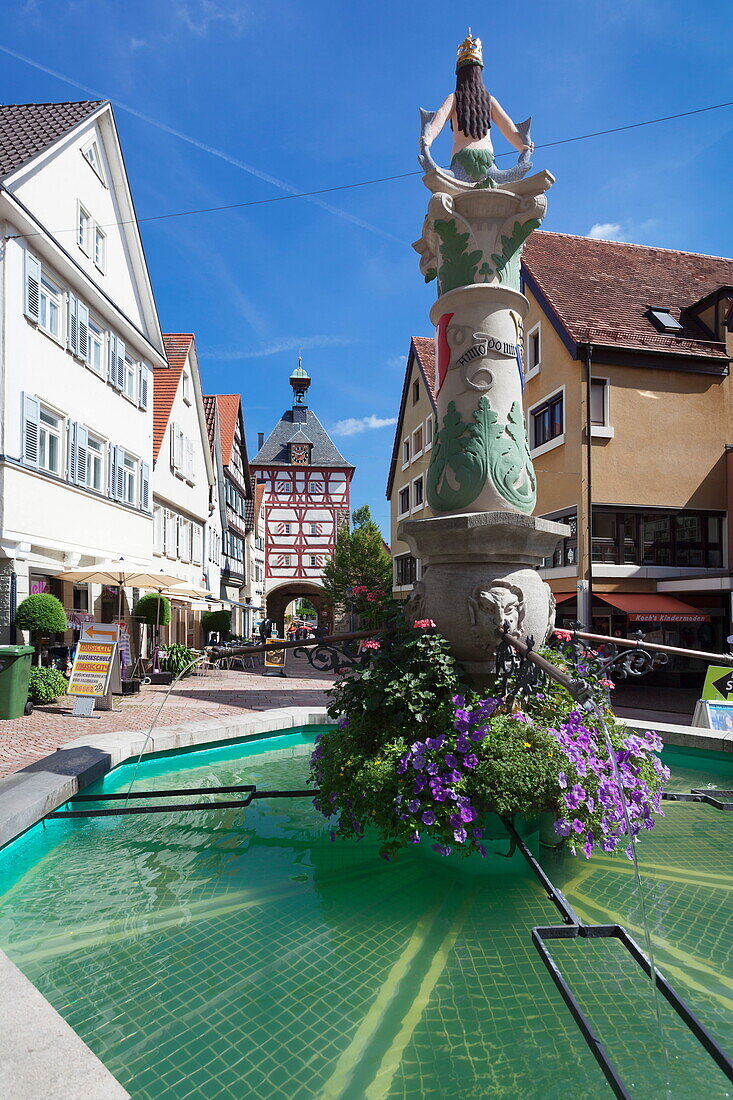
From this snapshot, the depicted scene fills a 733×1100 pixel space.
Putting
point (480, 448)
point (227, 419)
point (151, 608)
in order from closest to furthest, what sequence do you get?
point (480, 448), point (151, 608), point (227, 419)

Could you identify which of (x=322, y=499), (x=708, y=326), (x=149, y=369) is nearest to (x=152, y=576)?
(x=149, y=369)

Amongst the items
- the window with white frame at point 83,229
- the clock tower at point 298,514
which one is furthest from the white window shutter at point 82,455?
the clock tower at point 298,514

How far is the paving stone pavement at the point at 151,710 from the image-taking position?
747cm

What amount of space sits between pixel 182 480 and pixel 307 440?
96.9ft

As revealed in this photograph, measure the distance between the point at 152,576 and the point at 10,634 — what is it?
3429 millimetres

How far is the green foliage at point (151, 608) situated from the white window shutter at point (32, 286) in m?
8.09

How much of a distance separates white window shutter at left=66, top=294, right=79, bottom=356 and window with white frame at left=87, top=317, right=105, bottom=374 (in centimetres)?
68

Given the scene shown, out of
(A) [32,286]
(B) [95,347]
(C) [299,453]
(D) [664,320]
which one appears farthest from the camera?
(C) [299,453]

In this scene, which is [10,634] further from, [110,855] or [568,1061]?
[568,1061]

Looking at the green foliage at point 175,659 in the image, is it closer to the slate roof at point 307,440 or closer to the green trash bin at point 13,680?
the green trash bin at point 13,680

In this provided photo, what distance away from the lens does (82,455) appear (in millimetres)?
15336

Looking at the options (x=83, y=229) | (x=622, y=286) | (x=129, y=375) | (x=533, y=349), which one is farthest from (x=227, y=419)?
(x=622, y=286)

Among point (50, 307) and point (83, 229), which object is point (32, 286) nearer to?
point (50, 307)

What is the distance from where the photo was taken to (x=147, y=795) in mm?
4973
